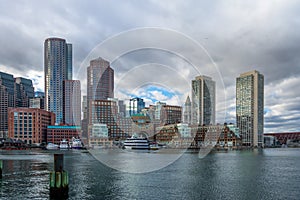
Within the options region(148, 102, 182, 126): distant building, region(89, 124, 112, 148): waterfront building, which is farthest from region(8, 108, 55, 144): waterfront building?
region(148, 102, 182, 126): distant building

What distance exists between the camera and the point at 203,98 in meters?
52.3

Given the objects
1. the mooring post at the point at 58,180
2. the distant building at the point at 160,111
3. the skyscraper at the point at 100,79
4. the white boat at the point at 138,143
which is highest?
the skyscraper at the point at 100,79

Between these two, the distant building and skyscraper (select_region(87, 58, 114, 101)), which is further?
the distant building

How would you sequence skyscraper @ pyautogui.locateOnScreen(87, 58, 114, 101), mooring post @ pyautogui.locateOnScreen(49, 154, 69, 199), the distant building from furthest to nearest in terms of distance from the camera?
the distant building < skyscraper @ pyautogui.locateOnScreen(87, 58, 114, 101) < mooring post @ pyautogui.locateOnScreen(49, 154, 69, 199)

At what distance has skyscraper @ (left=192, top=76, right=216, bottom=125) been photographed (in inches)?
1496

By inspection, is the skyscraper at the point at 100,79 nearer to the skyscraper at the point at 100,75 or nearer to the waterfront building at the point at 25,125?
the skyscraper at the point at 100,75

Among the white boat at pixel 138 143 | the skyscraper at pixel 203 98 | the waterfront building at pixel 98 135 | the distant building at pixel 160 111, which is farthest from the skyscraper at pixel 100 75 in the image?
the waterfront building at pixel 98 135

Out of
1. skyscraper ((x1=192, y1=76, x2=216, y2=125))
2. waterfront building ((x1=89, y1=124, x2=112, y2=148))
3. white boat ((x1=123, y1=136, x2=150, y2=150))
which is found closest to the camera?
skyscraper ((x1=192, y1=76, x2=216, y2=125))

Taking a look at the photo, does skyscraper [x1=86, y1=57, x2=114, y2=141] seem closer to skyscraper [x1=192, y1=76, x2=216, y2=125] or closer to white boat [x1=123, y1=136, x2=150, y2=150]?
skyscraper [x1=192, y1=76, x2=216, y2=125]

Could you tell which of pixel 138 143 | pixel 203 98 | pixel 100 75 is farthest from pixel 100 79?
pixel 138 143

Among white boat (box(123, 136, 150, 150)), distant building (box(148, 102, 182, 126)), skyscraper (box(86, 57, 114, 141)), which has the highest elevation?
skyscraper (box(86, 57, 114, 141))

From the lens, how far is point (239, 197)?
30406 millimetres

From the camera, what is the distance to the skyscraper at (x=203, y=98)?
3799 cm

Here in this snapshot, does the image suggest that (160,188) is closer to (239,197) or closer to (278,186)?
(239,197)
